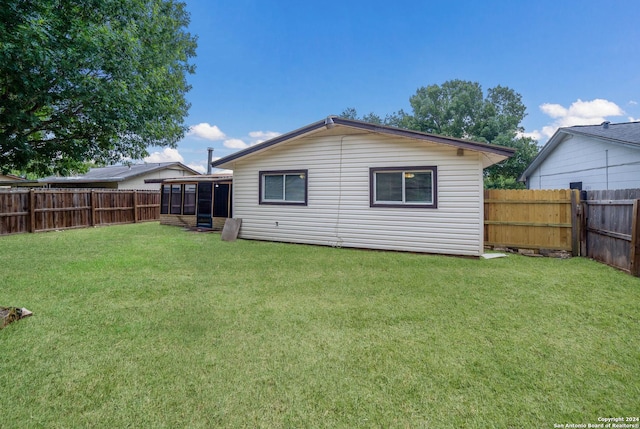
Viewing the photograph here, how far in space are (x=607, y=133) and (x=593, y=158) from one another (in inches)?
34.9

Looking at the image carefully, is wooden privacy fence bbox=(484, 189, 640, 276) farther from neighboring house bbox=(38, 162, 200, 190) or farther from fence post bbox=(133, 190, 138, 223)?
neighboring house bbox=(38, 162, 200, 190)

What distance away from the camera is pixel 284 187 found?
8680mm

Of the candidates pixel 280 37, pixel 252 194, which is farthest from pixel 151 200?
pixel 280 37

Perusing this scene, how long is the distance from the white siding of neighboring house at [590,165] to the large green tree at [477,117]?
558 centimetres

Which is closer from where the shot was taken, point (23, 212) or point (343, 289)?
point (343, 289)

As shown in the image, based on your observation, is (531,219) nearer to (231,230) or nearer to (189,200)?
(231,230)

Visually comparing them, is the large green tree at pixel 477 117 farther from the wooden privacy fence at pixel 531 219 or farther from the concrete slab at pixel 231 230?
the concrete slab at pixel 231 230

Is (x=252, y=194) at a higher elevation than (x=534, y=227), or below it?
higher

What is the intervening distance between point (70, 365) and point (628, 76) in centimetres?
2008

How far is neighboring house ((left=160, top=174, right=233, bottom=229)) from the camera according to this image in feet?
37.9

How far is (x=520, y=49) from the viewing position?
14250 millimetres

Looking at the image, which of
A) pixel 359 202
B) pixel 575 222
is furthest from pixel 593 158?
pixel 359 202

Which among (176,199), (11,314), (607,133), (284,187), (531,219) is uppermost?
(607,133)

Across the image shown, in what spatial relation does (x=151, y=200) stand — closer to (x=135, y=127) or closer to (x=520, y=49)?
(x=135, y=127)
